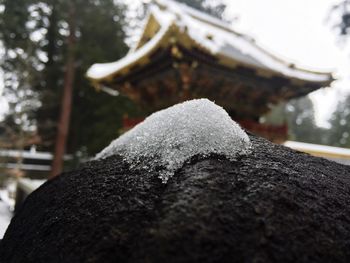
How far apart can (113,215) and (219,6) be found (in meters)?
19.9

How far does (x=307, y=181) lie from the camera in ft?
2.45

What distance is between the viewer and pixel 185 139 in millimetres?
799

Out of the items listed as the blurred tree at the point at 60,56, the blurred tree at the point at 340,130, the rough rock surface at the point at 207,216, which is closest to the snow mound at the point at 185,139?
the rough rock surface at the point at 207,216

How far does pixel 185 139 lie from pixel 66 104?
11.4 metres

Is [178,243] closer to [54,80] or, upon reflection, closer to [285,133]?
[285,133]

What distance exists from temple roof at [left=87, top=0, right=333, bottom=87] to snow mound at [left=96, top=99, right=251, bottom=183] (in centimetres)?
444

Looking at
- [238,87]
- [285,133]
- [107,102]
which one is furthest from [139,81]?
[107,102]

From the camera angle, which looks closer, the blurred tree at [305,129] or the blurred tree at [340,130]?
the blurred tree at [340,130]

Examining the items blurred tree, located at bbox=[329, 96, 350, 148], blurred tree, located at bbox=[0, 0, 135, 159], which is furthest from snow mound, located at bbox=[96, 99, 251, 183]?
blurred tree, located at bbox=[329, 96, 350, 148]

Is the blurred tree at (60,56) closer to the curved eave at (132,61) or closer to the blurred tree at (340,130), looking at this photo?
the curved eave at (132,61)

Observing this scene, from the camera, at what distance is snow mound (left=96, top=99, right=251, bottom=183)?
770 mm

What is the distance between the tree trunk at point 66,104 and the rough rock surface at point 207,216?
1086 cm

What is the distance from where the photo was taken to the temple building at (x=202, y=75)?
5.45m

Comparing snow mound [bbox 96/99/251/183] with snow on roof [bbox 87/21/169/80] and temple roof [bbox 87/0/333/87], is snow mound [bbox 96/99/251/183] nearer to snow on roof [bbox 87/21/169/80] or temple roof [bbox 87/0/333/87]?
temple roof [bbox 87/0/333/87]
